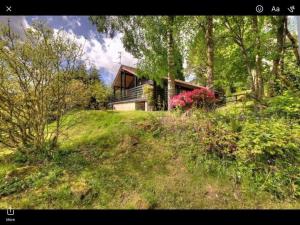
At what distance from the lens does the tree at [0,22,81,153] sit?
5.16 metres

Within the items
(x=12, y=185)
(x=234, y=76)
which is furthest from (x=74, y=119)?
(x=234, y=76)

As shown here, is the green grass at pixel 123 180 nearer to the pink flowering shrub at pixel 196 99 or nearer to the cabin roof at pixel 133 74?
the pink flowering shrub at pixel 196 99

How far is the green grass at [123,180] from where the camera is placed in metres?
3.92

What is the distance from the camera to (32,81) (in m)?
5.48

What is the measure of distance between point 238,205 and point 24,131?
17.9ft

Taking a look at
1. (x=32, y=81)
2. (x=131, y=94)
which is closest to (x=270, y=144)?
(x=32, y=81)

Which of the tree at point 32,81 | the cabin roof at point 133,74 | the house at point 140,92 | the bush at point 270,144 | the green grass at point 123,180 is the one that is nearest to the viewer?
the green grass at point 123,180

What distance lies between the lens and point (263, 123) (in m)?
5.29
